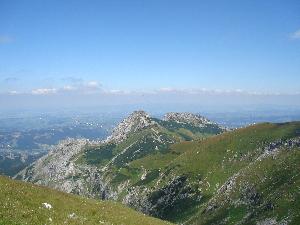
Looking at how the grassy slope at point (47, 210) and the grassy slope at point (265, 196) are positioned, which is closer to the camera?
the grassy slope at point (47, 210)

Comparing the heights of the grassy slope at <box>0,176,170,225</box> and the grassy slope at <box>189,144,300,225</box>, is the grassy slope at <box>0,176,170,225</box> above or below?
above

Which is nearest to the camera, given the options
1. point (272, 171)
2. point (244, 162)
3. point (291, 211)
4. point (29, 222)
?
point (29, 222)

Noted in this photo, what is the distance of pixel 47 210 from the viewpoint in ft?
107

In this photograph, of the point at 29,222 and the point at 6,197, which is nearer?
the point at 29,222

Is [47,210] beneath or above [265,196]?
above

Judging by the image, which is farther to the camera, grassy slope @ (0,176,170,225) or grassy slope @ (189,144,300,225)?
grassy slope @ (189,144,300,225)

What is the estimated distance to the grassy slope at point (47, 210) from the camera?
28.1m

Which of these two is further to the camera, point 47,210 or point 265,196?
point 265,196

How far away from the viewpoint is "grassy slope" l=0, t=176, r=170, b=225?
2809 cm

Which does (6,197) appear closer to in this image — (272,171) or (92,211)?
(92,211)

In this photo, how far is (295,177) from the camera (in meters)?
109

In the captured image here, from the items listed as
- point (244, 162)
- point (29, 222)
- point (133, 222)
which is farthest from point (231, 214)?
point (29, 222)

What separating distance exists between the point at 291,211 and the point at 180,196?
10653cm

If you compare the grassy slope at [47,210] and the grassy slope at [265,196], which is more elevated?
the grassy slope at [47,210]
